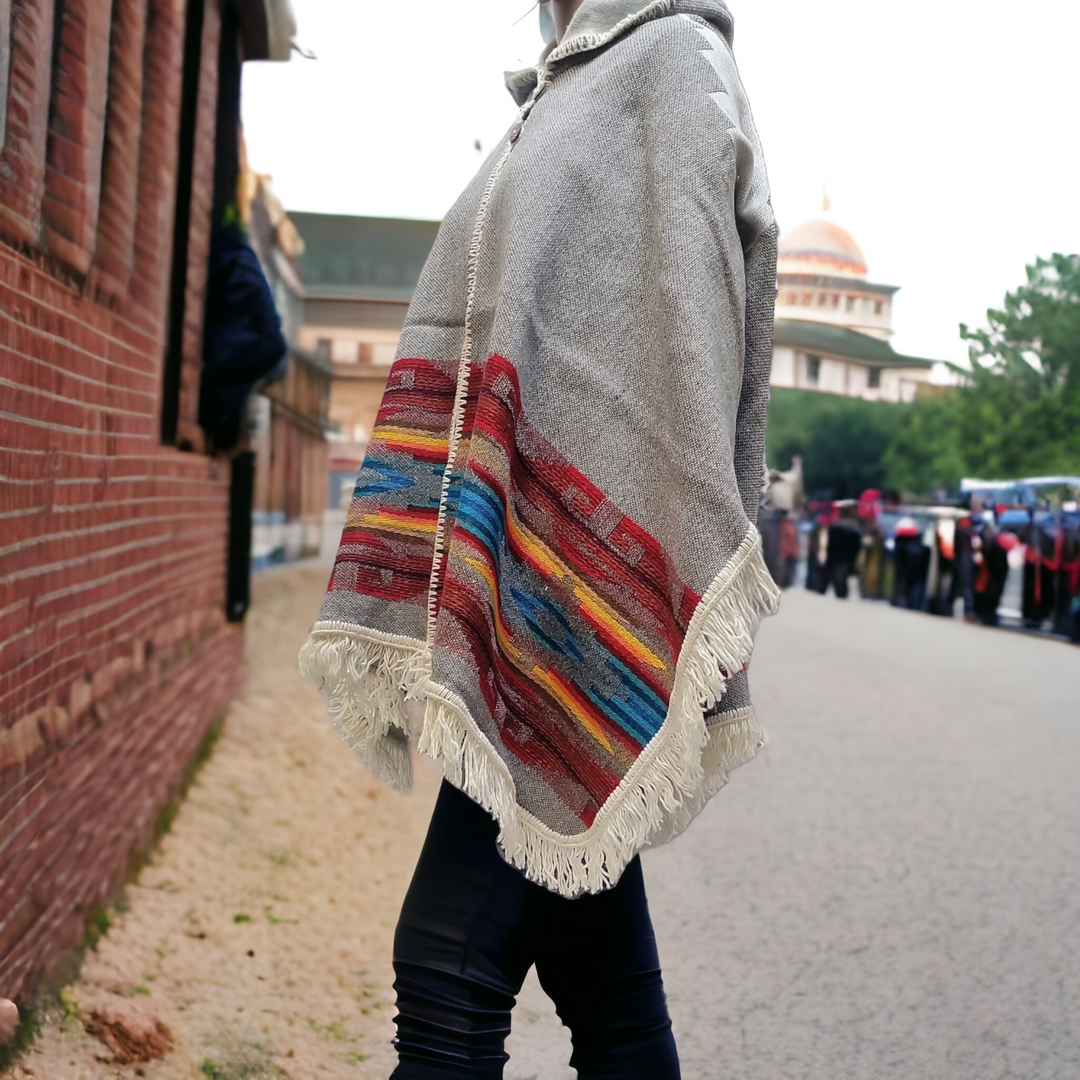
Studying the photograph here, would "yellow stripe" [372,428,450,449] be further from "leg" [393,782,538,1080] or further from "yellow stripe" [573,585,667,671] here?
"leg" [393,782,538,1080]

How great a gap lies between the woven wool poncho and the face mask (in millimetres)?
218

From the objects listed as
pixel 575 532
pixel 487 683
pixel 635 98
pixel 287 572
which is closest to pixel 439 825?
pixel 487 683

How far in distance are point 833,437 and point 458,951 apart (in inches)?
400

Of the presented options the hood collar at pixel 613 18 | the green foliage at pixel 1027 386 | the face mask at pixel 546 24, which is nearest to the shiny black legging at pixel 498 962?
the hood collar at pixel 613 18

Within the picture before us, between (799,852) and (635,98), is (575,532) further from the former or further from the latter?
(799,852)

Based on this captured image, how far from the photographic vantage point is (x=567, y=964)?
4.79 feet

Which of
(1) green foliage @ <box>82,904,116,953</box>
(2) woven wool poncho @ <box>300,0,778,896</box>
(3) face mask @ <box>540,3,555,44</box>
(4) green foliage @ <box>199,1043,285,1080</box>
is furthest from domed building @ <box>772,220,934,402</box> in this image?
(2) woven wool poncho @ <box>300,0,778,896</box>

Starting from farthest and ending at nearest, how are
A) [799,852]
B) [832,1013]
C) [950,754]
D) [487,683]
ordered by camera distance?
[950,754] < [799,852] < [832,1013] < [487,683]

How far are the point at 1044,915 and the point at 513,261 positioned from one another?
3364 mm

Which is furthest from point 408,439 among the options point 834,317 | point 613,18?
point 834,317

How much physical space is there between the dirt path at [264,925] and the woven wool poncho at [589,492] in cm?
158

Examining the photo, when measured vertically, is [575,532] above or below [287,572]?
above

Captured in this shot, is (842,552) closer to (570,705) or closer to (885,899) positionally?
(885,899)

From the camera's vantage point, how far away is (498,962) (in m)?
1.38
